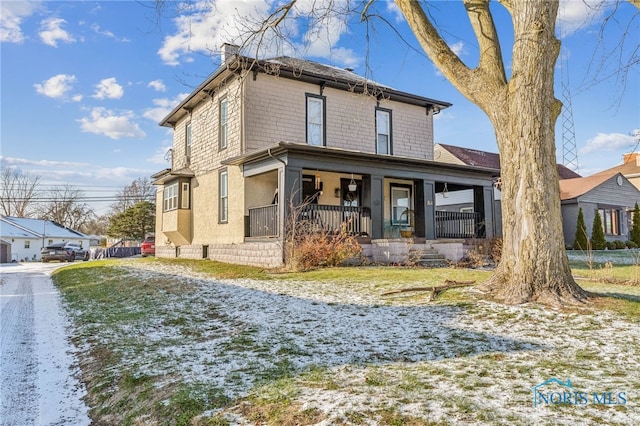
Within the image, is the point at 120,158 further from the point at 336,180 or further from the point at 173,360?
the point at 173,360

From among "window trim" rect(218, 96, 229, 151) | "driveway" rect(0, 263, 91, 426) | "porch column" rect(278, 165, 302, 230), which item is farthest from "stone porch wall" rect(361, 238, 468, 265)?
"driveway" rect(0, 263, 91, 426)

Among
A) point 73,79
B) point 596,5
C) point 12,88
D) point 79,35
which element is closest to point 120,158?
point 73,79

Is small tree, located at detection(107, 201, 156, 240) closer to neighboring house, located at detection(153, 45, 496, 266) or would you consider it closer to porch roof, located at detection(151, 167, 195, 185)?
porch roof, located at detection(151, 167, 195, 185)

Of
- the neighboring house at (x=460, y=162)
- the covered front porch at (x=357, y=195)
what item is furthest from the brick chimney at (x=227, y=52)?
the neighboring house at (x=460, y=162)

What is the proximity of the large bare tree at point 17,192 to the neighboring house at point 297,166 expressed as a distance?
46093 mm

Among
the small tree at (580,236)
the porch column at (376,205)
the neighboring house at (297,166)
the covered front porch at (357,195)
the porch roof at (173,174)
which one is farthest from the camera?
the small tree at (580,236)

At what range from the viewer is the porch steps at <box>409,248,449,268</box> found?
40.3 ft

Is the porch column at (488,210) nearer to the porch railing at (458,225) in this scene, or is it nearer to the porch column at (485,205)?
the porch column at (485,205)

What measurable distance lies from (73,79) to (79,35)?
26.1 feet

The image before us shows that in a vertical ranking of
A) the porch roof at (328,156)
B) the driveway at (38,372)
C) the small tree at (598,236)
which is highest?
the porch roof at (328,156)

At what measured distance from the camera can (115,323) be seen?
6254mm

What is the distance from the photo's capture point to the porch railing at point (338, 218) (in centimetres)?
1196

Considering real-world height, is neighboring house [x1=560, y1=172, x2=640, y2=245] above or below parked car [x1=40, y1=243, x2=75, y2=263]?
above

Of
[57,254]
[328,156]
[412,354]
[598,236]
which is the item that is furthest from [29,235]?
[412,354]
